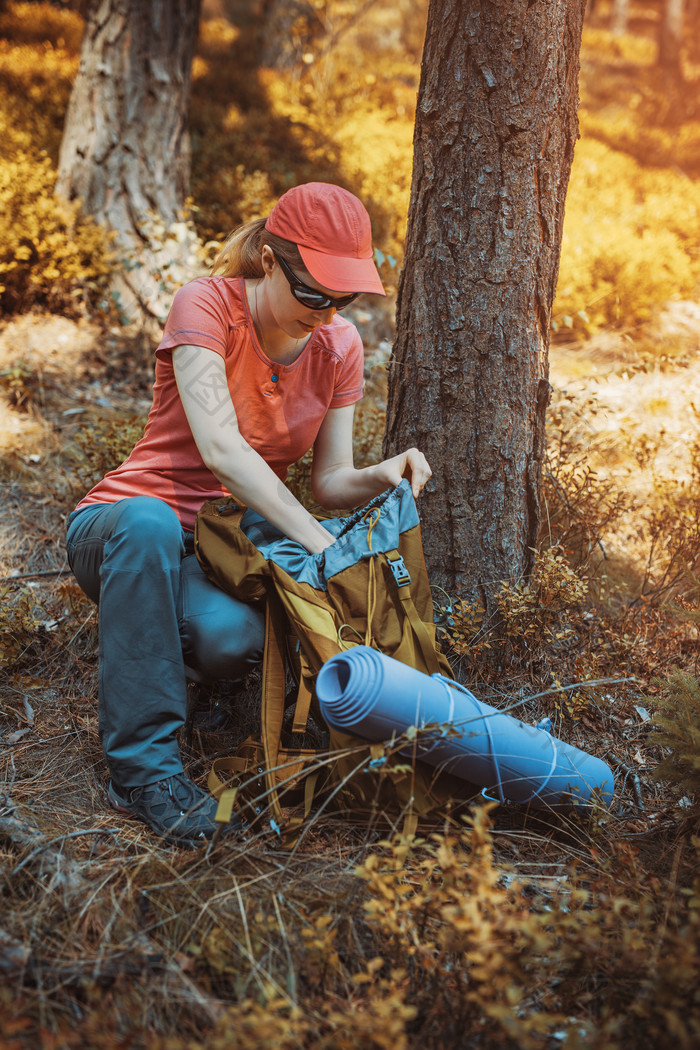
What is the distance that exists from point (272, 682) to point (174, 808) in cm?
44

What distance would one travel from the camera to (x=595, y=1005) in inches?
58.7

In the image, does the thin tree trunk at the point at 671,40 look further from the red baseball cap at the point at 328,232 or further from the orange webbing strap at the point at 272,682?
the orange webbing strap at the point at 272,682

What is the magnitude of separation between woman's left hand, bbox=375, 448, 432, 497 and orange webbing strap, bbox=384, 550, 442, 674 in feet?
0.79

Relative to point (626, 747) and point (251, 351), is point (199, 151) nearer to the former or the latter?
point (251, 351)

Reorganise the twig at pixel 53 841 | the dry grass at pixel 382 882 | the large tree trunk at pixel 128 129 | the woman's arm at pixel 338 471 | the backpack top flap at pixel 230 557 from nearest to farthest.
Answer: the dry grass at pixel 382 882, the twig at pixel 53 841, the backpack top flap at pixel 230 557, the woman's arm at pixel 338 471, the large tree trunk at pixel 128 129

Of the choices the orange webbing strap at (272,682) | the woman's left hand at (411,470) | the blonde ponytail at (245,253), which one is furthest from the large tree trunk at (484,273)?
the orange webbing strap at (272,682)

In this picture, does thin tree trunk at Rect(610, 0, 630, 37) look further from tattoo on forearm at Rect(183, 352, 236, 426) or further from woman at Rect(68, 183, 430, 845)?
tattoo on forearm at Rect(183, 352, 236, 426)

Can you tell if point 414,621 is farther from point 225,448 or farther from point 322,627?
point 225,448

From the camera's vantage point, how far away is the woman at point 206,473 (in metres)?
1.98

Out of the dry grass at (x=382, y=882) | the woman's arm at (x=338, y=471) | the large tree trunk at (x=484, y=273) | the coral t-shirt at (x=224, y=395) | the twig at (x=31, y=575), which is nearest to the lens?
the dry grass at (x=382, y=882)

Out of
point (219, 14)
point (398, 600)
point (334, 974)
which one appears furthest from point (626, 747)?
point (219, 14)

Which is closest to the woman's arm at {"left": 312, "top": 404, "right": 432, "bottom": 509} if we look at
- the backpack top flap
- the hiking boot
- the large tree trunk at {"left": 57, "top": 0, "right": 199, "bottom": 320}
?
the backpack top flap

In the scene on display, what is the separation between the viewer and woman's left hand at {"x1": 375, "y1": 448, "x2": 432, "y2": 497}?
223 cm

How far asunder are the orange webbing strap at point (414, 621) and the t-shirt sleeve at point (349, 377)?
0.71m
